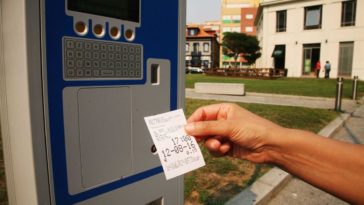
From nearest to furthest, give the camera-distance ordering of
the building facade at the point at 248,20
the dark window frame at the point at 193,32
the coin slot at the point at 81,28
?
1. the coin slot at the point at 81,28
2. the dark window frame at the point at 193,32
3. the building facade at the point at 248,20

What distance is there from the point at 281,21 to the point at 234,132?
30559 millimetres

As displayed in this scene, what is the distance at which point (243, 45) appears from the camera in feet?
127

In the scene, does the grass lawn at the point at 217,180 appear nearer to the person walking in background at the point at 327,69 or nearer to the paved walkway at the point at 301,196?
the paved walkway at the point at 301,196

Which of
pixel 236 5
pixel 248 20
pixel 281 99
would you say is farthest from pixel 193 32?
pixel 281 99

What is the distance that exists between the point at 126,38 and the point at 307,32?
95.6 ft

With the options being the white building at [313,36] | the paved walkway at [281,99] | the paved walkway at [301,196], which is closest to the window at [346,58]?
the white building at [313,36]

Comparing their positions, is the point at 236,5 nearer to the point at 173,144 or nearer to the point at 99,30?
the point at 99,30

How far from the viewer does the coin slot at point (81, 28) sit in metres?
1.38

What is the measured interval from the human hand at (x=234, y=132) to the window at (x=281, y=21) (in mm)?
30009

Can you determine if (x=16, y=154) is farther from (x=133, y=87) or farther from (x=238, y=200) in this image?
(x=238, y=200)

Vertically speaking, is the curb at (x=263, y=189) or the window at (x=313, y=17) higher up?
the window at (x=313, y=17)

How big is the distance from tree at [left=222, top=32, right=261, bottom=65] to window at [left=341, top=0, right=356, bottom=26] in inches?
531

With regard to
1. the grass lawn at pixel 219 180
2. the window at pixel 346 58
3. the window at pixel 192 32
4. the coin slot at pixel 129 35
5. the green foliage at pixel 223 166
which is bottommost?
the grass lawn at pixel 219 180

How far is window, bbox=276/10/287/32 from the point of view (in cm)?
2934
